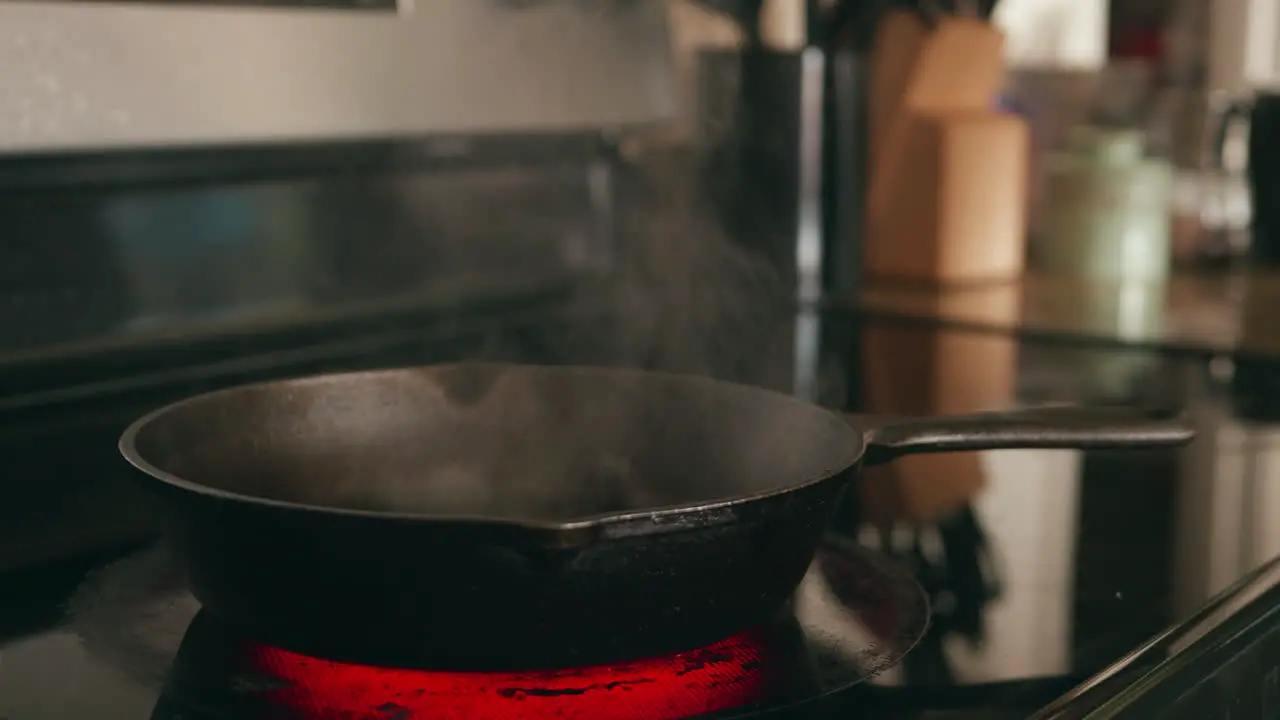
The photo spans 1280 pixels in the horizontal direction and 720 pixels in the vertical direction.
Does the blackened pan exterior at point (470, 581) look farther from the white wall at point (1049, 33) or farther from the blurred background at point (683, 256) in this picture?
the white wall at point (1049, 33)

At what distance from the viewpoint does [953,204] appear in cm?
123

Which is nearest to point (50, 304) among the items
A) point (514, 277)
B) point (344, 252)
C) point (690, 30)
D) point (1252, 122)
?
point (344, 252)

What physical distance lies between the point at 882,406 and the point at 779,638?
0.38 meters

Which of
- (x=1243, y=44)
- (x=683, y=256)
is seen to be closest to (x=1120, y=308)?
(x=683, y=256)

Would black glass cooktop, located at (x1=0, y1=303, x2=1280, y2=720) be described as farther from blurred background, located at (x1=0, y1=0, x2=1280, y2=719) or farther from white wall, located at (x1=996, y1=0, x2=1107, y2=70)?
white wall, located at (x1=996, y1=0, x2=1107, y2=70)

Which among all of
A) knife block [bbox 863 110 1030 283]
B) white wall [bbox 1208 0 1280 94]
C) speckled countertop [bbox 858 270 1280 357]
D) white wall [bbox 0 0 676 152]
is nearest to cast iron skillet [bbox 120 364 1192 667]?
white wall [bbox 0 0 676 152]

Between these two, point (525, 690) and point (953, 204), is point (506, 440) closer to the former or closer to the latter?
point (525, 690)

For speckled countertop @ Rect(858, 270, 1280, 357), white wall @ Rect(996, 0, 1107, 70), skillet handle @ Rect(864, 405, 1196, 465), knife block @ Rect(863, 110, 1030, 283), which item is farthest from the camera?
white wall @ Rect(996, 0, 1107, 70)

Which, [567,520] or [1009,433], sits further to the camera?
[1009,433]

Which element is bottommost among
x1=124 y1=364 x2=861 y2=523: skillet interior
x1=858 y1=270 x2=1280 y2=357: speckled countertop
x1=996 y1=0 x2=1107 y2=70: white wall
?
x1=858 y1=270 x2=1280 y2=357: speckled countertop

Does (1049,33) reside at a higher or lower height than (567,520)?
higher

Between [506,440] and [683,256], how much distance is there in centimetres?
42

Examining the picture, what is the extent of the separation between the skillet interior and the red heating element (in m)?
0.10

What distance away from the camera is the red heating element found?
1.20 feet
